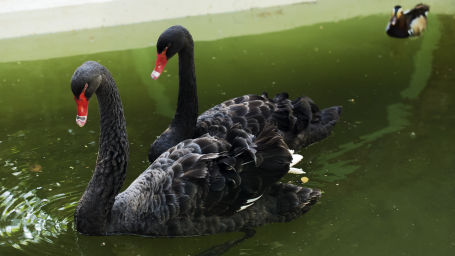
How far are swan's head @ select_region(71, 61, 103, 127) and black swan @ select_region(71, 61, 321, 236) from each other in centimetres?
3

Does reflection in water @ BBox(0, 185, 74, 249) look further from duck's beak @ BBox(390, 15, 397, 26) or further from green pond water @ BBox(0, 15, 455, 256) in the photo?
duck's beak @ BBox(390, 15, 397, 26)

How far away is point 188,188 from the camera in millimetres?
3633

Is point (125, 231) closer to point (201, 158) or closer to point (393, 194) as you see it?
point (201, 158)

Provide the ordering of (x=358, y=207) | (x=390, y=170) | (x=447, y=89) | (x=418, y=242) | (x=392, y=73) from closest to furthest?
(x=418, y=242), (x=358, y=207), (x=390, y=170), (x=447, y=89), (x=392, y=73)

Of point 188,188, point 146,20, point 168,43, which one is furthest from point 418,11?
point 188,188

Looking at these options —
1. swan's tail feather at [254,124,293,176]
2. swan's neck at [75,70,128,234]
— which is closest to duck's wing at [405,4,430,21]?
swan's tail feather at [254,124,293,176]

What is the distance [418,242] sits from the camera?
3.62 m

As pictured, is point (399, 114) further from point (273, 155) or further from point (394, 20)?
point (394, 20)

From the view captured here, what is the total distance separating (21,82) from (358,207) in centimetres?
344

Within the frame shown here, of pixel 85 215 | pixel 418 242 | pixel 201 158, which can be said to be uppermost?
pixel 201 158

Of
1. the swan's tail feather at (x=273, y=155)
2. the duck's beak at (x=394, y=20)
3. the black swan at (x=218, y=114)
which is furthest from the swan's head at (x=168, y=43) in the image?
the duck's beak at (x=394, y=20)

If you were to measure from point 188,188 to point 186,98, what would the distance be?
1038 millimetres

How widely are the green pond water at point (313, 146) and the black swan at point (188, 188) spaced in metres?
0.09

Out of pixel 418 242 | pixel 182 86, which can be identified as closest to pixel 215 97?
pixel 182 86
